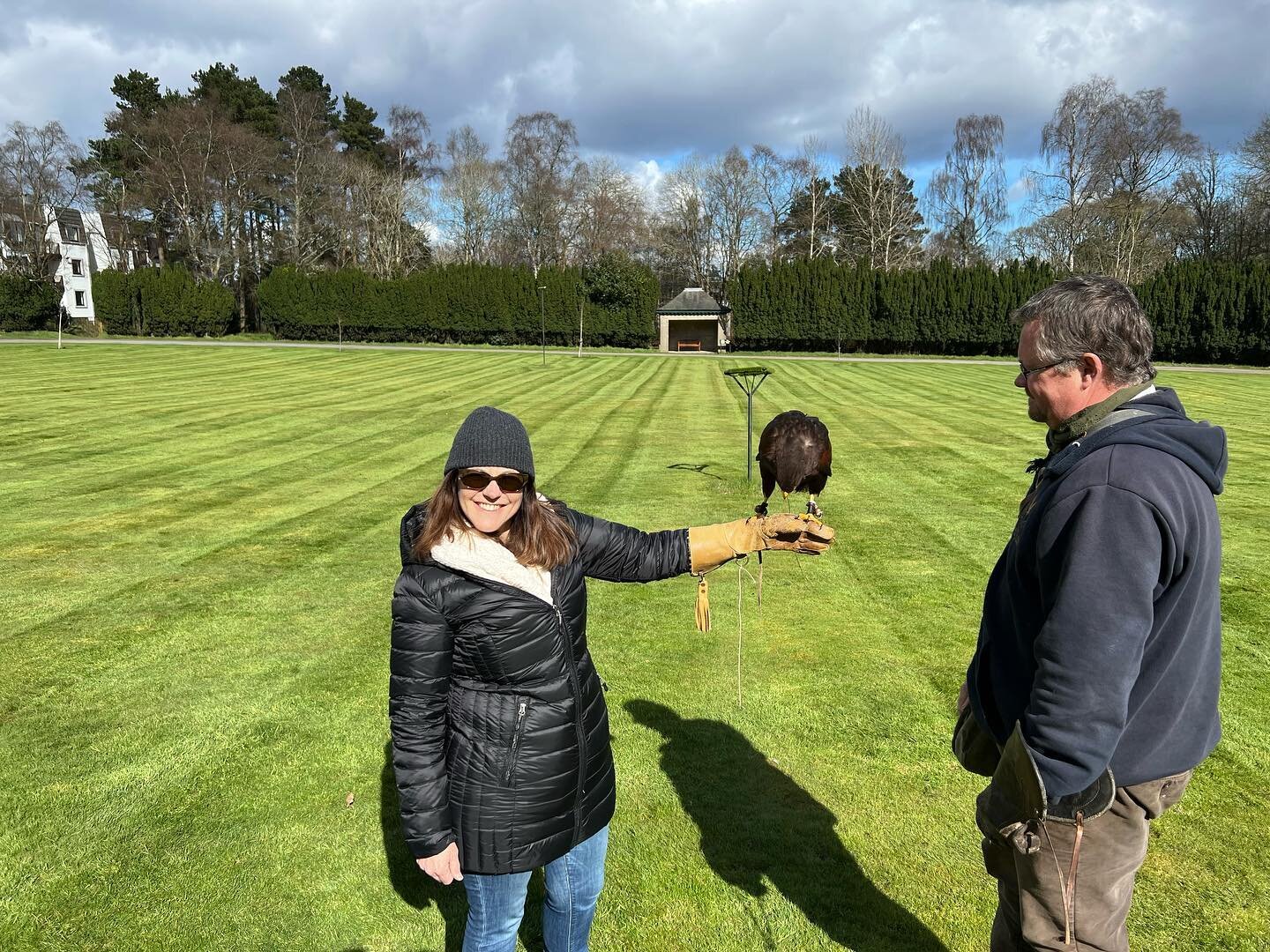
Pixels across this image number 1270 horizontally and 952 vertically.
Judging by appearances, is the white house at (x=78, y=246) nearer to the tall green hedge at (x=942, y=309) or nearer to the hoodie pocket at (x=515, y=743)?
the tall green hedge at (x=942, y=309)

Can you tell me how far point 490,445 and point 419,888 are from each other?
219 cm

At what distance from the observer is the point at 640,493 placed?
1080cm

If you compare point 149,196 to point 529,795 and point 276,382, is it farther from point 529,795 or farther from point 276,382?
point 529,795

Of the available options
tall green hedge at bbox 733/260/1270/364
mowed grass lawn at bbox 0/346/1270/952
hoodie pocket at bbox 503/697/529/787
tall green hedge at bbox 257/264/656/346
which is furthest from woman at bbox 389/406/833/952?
tall green hedge at bbox 257/264/656/346

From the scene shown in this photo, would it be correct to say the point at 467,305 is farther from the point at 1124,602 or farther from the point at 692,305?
the point at 1124,602

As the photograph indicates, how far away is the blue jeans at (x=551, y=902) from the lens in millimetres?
2289

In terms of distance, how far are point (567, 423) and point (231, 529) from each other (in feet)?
30.6

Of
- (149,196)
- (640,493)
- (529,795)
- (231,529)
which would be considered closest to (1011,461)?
(640,493)

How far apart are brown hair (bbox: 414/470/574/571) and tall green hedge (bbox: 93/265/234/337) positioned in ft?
175

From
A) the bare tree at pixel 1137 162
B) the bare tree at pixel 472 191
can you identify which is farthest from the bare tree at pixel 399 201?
the bare tree at pixel 1137 162

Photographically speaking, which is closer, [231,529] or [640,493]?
[231,529]

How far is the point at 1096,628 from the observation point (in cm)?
165

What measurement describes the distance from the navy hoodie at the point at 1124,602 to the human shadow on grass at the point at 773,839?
5.61 feet

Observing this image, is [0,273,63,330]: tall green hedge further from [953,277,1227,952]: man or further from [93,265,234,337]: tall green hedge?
[953,277,1227,952]: man
